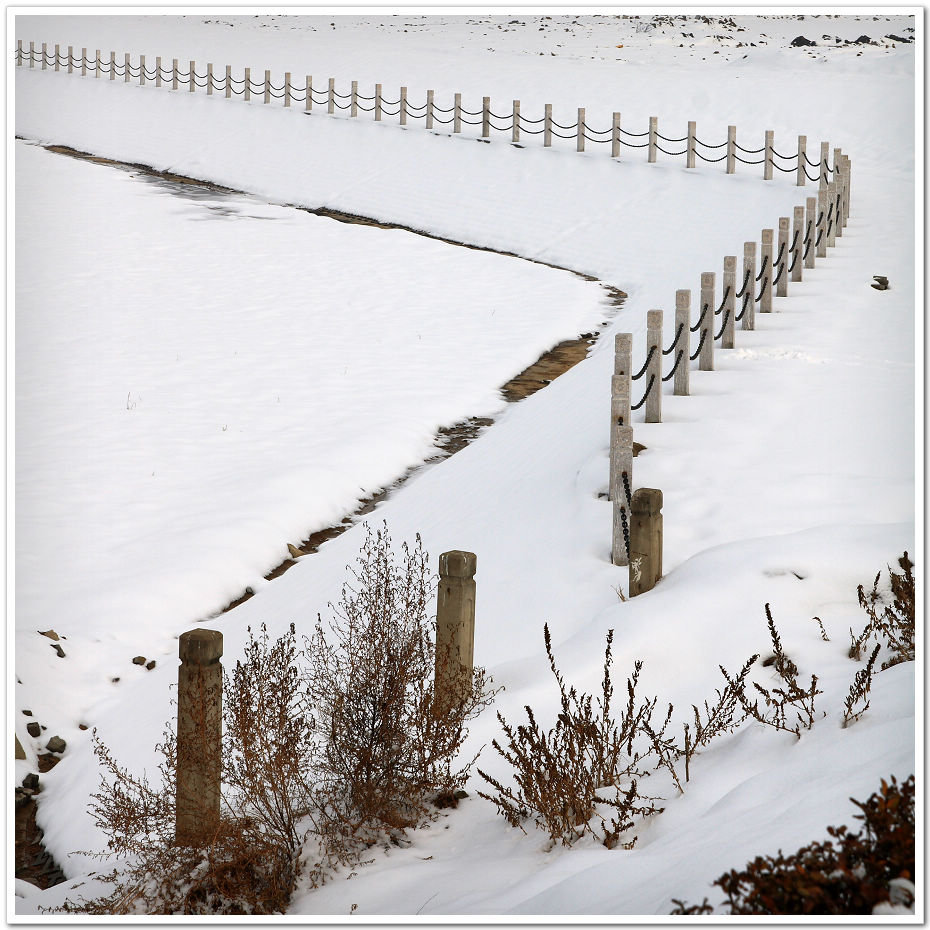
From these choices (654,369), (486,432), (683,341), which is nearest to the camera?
(654,369)

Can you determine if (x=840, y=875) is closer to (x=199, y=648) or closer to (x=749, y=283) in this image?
(x=199, y=648)

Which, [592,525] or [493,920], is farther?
[592,525]

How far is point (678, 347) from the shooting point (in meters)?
9.12

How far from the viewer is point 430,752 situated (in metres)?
4.39

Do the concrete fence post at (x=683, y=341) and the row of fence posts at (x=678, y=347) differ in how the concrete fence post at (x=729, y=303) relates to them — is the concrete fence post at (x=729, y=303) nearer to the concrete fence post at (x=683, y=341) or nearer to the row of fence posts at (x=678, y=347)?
the row of fence posts at (x=678, y=347)

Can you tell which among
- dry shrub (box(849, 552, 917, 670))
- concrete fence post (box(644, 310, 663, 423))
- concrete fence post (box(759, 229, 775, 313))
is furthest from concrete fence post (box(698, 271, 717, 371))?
dry shrub (box(849, 552, 917, 670))

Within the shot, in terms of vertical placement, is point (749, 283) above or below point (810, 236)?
below

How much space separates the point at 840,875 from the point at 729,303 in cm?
867

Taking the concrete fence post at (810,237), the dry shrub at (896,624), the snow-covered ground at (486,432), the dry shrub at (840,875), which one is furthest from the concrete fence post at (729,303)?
the dry shrub at (840,875)

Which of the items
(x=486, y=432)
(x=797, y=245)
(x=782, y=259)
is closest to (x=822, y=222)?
(x=797, y=245)

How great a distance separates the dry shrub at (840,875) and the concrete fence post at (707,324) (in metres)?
7.37

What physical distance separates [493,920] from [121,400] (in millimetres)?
8893

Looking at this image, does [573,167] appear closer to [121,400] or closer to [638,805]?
[121,400]

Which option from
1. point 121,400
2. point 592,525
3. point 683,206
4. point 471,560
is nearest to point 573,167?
point 683,206
